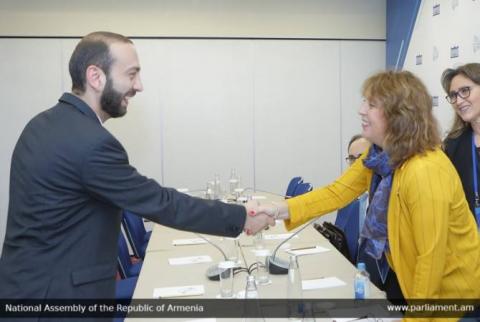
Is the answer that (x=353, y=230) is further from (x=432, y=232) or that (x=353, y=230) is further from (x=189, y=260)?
(x=432, y=232)

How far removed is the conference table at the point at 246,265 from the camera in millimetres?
2121

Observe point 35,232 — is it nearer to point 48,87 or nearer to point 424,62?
point 48,87

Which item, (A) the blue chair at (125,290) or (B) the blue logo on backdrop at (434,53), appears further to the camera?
(B) the blue logo on backdrop at (434,53)

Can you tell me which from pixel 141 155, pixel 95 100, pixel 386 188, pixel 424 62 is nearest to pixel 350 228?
pixel 386 188

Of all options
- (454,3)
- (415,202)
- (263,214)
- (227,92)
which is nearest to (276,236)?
(263,214)

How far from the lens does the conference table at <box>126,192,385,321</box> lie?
2.12m

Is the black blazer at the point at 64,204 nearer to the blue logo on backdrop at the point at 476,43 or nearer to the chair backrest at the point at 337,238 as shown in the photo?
the chair backrest at the point at 337,238

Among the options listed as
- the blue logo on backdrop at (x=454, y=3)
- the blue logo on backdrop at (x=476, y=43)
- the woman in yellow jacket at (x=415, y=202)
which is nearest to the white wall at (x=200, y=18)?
the blue logo on backdrop at (x=454, y=3)

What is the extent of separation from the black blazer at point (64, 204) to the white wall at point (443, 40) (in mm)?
3838

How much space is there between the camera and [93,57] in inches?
68.3

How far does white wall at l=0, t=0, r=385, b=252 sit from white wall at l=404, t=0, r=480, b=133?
890mm

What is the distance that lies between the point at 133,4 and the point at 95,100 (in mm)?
4301

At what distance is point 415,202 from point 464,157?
1399 millimetres

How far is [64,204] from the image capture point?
159cm
